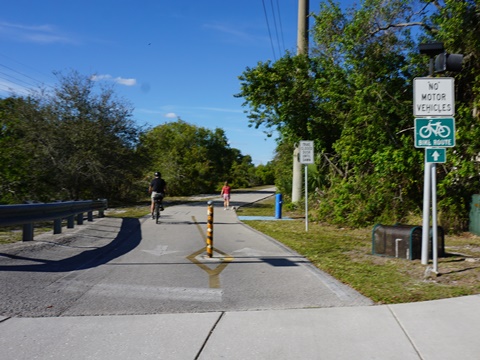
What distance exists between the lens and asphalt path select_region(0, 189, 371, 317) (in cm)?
581

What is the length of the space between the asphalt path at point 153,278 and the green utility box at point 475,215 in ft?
19.8

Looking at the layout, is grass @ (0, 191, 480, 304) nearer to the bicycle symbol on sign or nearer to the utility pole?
the bicycle symbol on sign

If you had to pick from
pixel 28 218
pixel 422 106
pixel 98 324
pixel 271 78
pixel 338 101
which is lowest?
pixel 98 324

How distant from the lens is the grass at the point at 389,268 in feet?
21.3

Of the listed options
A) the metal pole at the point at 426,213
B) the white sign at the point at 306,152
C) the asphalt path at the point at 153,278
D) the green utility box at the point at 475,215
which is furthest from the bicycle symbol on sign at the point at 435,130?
the white sign at the point at 306,152

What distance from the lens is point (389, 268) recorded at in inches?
322

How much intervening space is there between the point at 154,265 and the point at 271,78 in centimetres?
1100

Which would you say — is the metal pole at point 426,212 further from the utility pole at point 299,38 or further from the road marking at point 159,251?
the utility pole at point 299,38

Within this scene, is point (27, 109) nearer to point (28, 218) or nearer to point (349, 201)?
point (28, 218)

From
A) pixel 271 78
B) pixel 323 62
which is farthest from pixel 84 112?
pixel 323 62

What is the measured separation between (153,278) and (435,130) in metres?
5.51

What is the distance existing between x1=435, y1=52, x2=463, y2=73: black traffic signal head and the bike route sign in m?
0.92

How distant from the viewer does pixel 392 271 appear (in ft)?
25.9

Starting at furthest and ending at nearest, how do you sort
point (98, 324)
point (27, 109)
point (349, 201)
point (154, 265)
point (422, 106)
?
1. point (27, 109)
2. point (349, 201)
3. point (154, 265)
4. point (422, 106)
5. point (98, 324)
